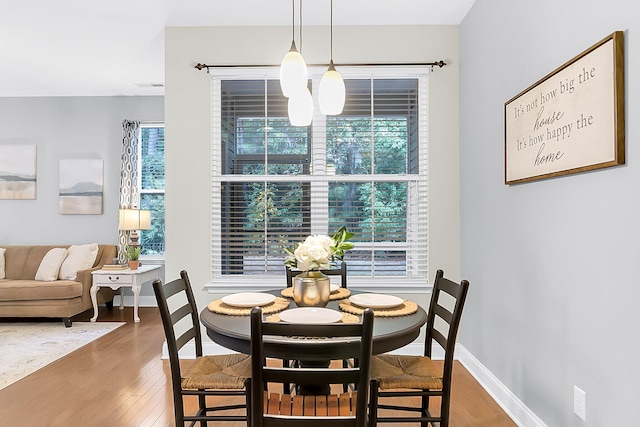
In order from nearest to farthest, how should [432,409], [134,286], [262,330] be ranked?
[262,330] < [432,409] < [134,286]

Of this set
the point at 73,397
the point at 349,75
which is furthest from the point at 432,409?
the point at 349,75

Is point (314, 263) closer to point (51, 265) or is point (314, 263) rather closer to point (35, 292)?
point (35, 292)

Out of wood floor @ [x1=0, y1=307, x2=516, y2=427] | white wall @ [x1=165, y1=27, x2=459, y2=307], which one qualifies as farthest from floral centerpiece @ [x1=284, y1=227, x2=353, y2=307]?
white wall @ [x1=165, y1=27, x2=459, y2=307]

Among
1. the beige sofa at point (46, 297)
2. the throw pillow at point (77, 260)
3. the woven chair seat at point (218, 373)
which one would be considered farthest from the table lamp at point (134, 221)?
the woven chair seat at point (218, 373)

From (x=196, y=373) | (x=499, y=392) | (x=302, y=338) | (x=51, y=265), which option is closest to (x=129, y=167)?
(x=51, y=265)

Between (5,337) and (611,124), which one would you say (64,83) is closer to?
(5,337)

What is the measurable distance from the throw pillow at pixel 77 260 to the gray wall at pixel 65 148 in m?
0.42

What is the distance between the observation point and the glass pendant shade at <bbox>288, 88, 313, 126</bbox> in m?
2.12

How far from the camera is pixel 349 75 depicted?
3.56 m

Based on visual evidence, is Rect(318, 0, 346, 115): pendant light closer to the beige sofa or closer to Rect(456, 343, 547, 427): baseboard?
Rect(456, 343, 547, 427): baseboard

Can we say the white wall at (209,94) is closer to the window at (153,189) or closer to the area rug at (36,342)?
the area rug at (36,342)

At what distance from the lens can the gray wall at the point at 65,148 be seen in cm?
546

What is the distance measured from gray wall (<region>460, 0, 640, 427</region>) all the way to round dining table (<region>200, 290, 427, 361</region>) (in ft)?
2.27

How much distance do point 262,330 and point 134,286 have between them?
3.95 m
